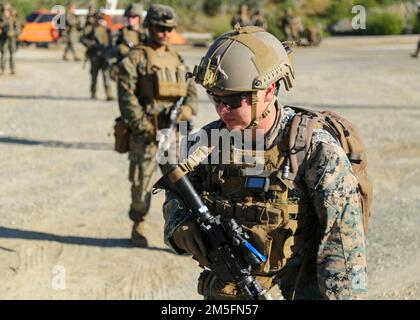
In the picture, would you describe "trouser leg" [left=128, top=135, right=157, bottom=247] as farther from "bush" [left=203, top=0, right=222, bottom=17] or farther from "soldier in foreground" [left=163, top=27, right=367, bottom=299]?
"bush" [left=203, top=0, right=222, bottom=17]

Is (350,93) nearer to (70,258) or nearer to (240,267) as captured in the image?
(70,258)

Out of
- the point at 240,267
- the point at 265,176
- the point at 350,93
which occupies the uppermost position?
the point at 265,176

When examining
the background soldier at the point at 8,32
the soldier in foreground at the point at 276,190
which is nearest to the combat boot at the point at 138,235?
the soldier in foreground at the point at 276,190

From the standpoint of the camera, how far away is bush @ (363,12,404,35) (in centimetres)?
3231

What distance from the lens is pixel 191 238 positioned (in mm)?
3133

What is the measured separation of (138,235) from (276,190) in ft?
13.3

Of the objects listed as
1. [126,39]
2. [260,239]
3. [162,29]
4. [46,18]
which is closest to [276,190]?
[260,239]

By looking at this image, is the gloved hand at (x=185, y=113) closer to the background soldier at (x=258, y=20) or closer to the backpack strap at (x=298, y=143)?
the backpack strap at (x=298, y=143)

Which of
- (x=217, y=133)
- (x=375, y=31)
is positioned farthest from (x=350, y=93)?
(x=375, y=31)

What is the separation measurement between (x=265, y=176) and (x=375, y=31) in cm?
3072

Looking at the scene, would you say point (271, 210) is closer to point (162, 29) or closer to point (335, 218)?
point (335, 218)

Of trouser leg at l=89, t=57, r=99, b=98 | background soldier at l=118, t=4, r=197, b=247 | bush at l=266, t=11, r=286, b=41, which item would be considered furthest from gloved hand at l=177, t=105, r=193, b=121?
bush at l=266, t=11, r=286, b=41
